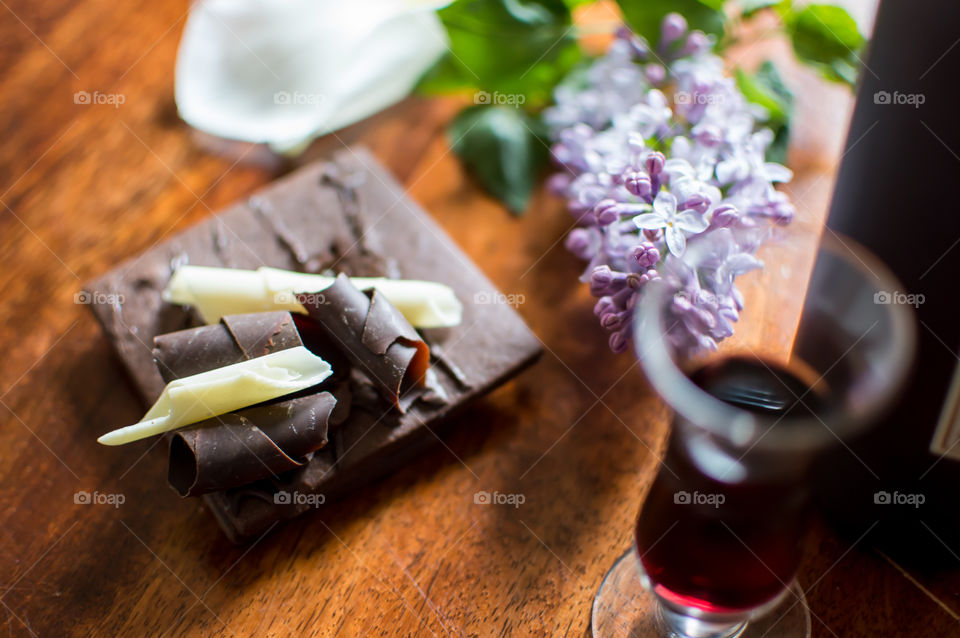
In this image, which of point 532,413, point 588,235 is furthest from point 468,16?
point 532,413

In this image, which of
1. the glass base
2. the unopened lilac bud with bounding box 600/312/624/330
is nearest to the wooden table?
the glass base

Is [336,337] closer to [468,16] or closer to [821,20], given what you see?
[468,16]

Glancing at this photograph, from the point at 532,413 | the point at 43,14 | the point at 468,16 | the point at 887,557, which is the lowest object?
the point at 887,557

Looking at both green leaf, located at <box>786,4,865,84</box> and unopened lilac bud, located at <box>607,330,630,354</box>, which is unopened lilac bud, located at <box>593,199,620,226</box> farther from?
green leaf, located at <box>786,4,865,84</box>

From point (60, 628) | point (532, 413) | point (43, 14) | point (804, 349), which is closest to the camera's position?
point (804, 349)

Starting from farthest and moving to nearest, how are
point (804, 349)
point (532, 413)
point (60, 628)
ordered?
point (532, 413) → point (60, 628) → point (804, 349)

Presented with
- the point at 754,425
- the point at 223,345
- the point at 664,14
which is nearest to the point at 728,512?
the point at 754,425

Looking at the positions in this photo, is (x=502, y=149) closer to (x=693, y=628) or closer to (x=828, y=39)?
(x=828, y=39)
